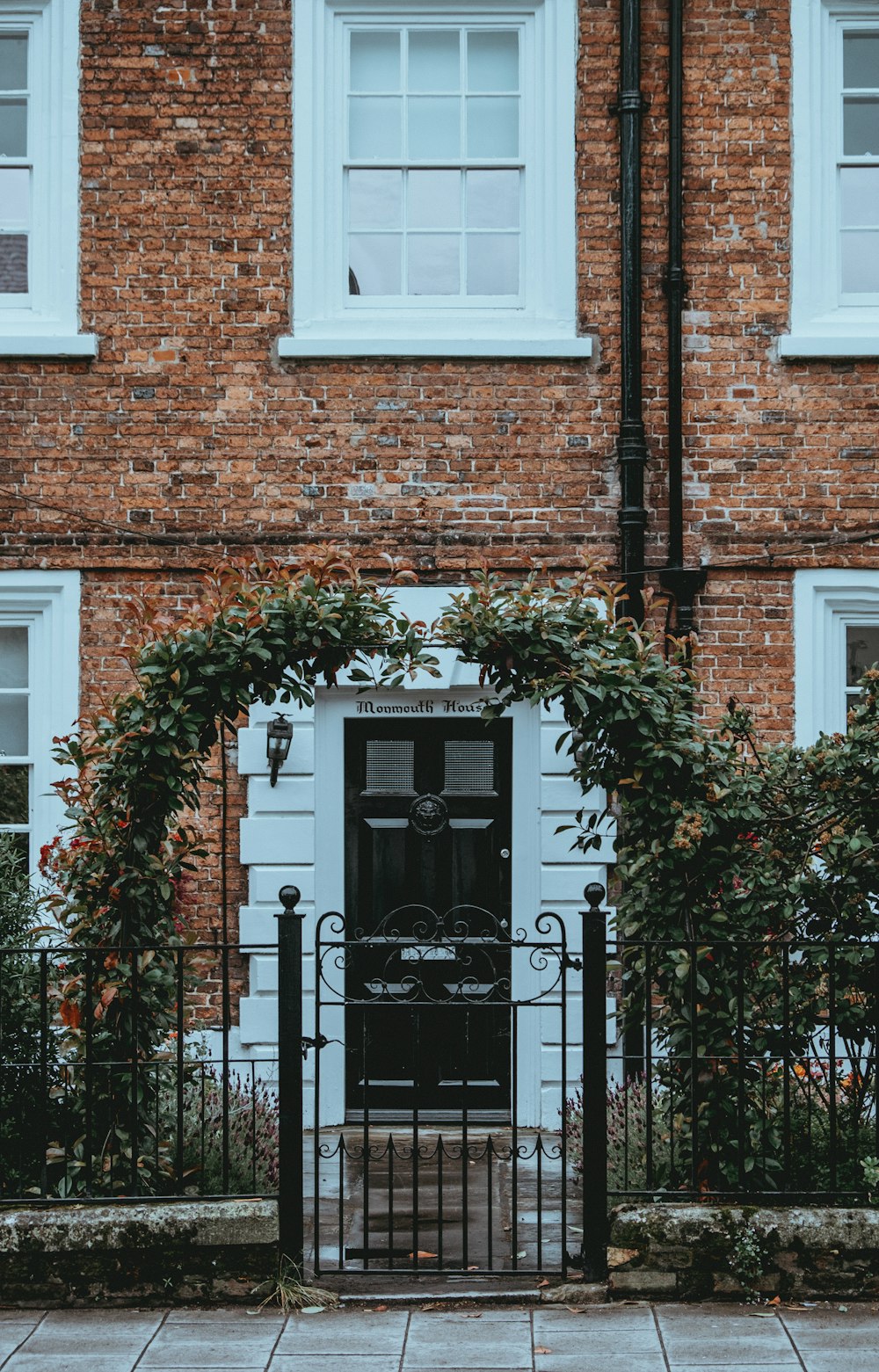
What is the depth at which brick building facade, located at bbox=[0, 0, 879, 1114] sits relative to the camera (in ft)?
29.4

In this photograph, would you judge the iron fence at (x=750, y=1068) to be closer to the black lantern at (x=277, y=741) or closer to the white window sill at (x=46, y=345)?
the black lantern at (x=277, y=741)

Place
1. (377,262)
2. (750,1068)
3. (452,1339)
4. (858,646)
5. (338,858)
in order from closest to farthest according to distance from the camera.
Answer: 1. (452,1339)
2. (750,1068)
3. (338,858)
4. (858,646)
5. (377,262)

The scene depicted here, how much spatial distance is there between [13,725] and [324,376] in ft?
9.71

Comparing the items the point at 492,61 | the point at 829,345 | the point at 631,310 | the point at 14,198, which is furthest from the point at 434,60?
the point at 829,345

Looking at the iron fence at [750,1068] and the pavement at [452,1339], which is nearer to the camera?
the pavement at [452,1339]

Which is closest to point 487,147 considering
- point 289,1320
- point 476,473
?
point 476,473

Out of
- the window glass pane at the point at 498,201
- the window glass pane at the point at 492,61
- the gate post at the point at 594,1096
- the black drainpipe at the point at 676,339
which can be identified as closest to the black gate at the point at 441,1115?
the gate post at the point at 594,1096

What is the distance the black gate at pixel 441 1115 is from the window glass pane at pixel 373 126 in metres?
4.85

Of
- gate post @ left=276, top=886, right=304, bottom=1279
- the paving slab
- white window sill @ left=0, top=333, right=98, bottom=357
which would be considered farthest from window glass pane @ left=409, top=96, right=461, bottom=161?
the paving slab

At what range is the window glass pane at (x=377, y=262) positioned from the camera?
9227 mm

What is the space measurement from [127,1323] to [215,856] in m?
3.68

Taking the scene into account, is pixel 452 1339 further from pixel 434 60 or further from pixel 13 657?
pixel 434 60

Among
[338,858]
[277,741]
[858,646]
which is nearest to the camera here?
[277,741]

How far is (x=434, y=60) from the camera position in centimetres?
921
